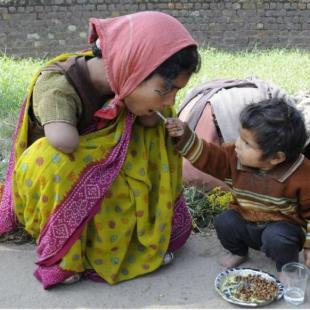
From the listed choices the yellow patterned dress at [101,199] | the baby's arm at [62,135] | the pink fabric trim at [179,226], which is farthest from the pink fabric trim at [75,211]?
the pink fabric trim at [179,226]

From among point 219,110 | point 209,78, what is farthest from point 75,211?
point 209,78

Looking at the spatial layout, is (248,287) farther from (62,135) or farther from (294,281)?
(62,135)

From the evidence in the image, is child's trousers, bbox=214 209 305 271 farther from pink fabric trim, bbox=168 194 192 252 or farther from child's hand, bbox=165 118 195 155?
child's hand, bbox=165 118 195 155

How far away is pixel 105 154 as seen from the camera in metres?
2.60

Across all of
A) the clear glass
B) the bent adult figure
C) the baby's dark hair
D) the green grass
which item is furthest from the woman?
the green grass

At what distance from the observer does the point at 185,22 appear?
36.7 feet

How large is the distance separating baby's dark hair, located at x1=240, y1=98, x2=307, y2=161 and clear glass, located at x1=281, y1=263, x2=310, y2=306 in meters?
0.53

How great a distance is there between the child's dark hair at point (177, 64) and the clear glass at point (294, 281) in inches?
40.4

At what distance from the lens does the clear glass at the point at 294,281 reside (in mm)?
2561

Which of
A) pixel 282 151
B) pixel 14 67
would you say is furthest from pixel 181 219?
pixel 14 67

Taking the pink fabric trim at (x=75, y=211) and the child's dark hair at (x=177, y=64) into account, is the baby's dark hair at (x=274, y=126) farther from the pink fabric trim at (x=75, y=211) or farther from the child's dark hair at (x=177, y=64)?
the pink fabric trim at (x=75, y=211)

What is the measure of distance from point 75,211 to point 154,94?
2.04 feet

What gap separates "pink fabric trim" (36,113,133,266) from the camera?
2.52 metres

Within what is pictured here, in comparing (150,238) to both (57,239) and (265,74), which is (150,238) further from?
(265,74)
